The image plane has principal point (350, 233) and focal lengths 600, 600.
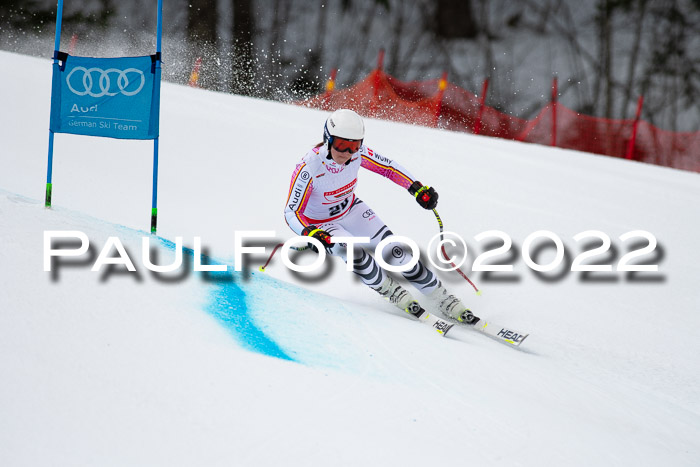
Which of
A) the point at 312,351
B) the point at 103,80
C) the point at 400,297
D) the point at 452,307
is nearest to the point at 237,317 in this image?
the point at 312,351

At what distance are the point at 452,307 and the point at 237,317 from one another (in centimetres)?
171

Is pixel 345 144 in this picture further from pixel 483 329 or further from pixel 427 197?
pixel 483 329

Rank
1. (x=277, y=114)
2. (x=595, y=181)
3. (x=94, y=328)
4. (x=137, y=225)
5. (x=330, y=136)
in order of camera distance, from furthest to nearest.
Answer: (x=277, y=114) < (x=595, y=181) < (x=137, y=225) < (x=330, y=136) < (x=94, y=328)

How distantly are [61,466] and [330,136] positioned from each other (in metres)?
2.77

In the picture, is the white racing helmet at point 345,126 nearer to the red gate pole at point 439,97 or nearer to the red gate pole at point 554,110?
the red gate pole at point 439,97

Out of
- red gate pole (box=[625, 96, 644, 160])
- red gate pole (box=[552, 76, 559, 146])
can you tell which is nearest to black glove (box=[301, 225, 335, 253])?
red gate pole (box=[552, 76, 559, 146])

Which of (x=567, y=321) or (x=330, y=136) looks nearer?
(x=330, y=136)

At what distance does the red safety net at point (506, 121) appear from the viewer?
10.3 metres

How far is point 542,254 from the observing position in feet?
18.9

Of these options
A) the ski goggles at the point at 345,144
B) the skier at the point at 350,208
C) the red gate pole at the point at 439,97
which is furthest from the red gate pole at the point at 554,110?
the ski goggles at the point at 345,144

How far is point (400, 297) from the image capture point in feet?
13.4

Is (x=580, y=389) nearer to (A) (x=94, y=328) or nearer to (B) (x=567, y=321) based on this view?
(B) (x=567, y=321)

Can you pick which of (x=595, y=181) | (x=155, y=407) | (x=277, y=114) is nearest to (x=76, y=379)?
(x=155, y=407)

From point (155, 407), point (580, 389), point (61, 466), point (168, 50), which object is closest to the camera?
point (61, 466)
